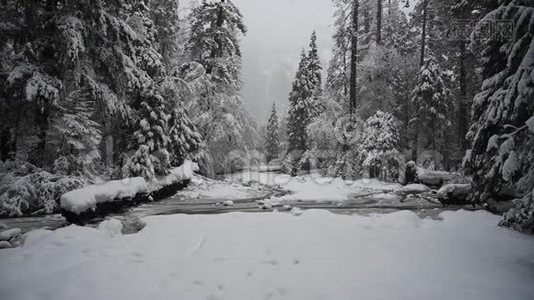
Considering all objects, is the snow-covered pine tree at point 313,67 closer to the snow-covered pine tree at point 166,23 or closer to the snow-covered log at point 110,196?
the snow-covered pine tree at point 166,23

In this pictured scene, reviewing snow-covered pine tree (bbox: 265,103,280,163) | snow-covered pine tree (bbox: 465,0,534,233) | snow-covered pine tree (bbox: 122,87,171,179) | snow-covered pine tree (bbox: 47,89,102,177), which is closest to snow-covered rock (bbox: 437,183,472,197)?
snow-covered pine tree (bbox: 465,0,534,233)

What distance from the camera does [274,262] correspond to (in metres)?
5.84

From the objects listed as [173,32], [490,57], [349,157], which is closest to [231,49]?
[173,32]

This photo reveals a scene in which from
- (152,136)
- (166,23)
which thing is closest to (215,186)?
(152,136)

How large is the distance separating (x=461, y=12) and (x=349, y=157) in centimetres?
1028

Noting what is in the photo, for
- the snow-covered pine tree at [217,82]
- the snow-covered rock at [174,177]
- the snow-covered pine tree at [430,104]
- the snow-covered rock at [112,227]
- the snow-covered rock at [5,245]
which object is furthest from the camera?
the snow-covered pine tree at [430,104]

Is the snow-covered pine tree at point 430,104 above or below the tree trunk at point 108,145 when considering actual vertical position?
above

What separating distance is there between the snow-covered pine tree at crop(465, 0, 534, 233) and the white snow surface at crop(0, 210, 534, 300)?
3.35ft

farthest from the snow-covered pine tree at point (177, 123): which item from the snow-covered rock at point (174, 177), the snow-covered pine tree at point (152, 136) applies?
the snow-covered pine tree at point (152, 136)

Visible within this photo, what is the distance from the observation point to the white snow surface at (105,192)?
27.6ft

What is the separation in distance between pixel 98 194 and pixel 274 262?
5669 millimetres

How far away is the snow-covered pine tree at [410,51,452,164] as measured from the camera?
79.3ft

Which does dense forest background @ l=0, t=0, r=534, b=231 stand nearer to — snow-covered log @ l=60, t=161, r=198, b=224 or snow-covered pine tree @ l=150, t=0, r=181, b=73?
snow-covered pine tree @ l=150, t=0, r=181, b=73

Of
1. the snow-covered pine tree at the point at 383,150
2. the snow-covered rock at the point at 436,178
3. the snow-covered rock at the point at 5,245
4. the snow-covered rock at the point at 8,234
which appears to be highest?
the snow-covered pine tree at the point at 383,150
